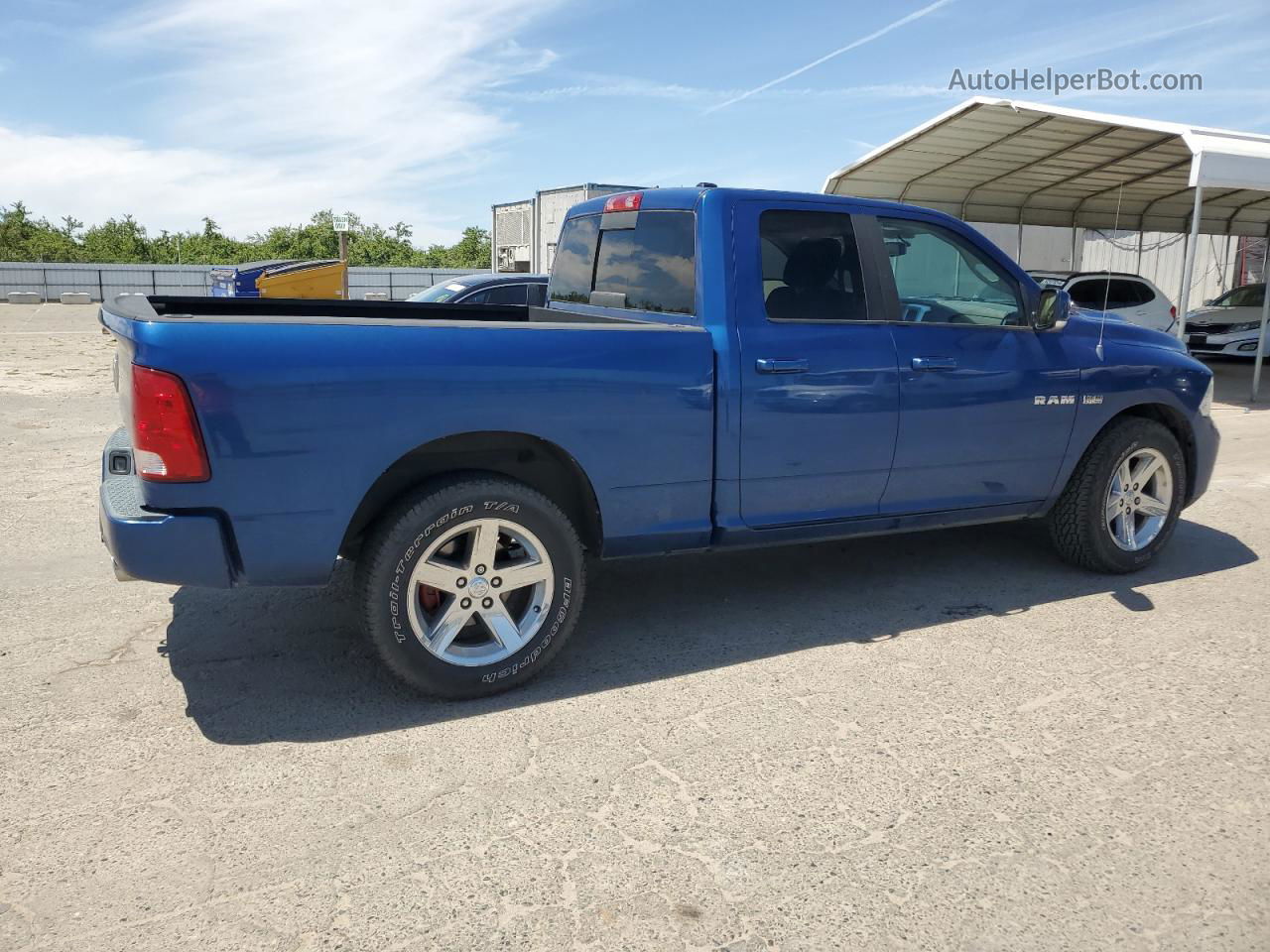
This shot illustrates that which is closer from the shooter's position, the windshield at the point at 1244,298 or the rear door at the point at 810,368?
the rear door at the point at 810,368

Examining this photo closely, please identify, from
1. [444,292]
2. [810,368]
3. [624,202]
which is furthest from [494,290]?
[810,368]

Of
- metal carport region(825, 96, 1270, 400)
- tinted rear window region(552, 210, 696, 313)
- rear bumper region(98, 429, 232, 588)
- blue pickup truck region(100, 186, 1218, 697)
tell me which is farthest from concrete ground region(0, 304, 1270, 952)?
metal carport region(825, 96, 1270, 400)

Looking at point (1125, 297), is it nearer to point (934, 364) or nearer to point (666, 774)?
point (934, 364)

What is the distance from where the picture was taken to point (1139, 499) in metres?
5.31

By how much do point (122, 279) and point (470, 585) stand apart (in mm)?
41383

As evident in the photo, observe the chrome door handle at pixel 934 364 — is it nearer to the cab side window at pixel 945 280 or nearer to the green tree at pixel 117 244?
the cab side window at pixel 945 280

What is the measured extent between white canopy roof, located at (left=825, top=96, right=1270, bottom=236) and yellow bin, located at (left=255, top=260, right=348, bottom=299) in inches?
401

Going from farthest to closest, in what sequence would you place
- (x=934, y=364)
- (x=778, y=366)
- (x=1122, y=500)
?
(x=1122, y=500)
(x=934, y=364)
(x=778, y=366)

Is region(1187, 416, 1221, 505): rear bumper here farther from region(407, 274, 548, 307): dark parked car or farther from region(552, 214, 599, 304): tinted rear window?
region(407, 274, 548, 307): dark parked car

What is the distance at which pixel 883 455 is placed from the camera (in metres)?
4.39

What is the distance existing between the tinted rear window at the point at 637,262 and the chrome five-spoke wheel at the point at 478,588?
4.16ft

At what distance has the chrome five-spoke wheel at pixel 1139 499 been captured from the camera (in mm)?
5223

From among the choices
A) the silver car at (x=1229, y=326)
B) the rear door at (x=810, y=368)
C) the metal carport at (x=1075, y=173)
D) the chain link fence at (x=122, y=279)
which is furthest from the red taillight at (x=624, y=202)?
the chain link fence at (x=122, y=279)

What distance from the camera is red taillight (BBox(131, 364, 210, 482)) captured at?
3076mm
